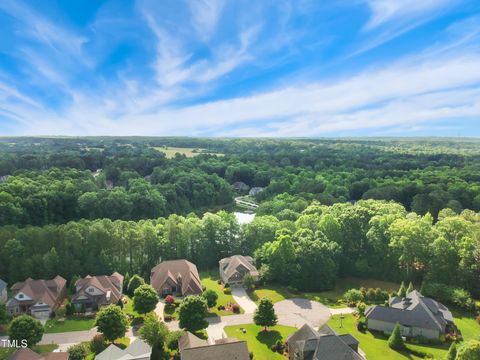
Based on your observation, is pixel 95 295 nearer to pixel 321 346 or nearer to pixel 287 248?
pixel 287 248

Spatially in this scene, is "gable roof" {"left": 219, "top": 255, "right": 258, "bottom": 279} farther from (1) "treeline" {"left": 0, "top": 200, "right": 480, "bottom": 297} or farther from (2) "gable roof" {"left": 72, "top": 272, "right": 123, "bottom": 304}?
(2) "gable roof" {"left": 72, "top": 272, "right": 123, "bottom": 304}

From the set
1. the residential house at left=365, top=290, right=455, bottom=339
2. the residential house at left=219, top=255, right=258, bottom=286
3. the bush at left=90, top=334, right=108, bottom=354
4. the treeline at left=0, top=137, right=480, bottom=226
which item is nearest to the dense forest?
the treeline at left=0, top=137, right=480, bottom=226

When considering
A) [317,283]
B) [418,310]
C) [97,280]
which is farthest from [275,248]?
[97,280]

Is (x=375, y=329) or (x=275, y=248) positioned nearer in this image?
(x=375, y=329)

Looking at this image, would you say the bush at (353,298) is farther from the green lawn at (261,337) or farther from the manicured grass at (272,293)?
the green lawn at (261,337)

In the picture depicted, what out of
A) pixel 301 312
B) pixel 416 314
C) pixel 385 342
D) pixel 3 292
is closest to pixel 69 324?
pixel 3 292

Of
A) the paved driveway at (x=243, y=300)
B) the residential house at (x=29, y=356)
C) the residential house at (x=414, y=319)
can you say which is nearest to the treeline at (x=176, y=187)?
the paved driveway at (x=243, y=300)

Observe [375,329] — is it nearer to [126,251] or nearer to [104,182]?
[126,251]
